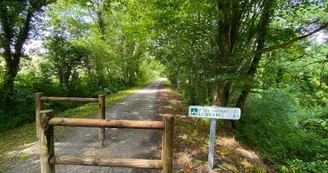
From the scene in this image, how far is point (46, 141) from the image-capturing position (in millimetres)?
1803

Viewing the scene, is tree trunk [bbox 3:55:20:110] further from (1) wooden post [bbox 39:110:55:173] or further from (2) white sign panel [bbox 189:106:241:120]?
(2) white sign panel [bbox 189:106:241:120]

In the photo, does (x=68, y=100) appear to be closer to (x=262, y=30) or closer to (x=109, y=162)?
(x=109, y=162)

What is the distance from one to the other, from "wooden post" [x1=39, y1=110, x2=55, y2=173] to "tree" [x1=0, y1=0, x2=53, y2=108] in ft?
18.4

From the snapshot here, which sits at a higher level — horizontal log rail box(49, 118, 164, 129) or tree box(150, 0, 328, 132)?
tree box(150, 0, 328, 132)

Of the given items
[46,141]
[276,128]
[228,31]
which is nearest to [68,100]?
[46,141]

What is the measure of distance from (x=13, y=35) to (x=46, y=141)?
6403 mm

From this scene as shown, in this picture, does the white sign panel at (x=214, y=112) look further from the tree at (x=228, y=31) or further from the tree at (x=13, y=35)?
the tree at (x=13, y=35)

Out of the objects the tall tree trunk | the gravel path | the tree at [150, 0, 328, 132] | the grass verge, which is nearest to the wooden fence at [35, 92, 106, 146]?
the gravel path

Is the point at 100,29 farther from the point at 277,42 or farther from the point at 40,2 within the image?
the point at 277,42

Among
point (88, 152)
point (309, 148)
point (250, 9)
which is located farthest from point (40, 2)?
point (309, 148)

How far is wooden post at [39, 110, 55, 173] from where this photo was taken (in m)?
1.77

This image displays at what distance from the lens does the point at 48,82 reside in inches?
337

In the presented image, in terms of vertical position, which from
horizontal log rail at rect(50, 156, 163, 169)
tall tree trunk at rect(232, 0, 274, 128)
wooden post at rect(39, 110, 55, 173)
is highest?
tall tree trunk at rect(232, 0, 274, 128)

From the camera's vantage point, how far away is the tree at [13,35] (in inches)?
221
